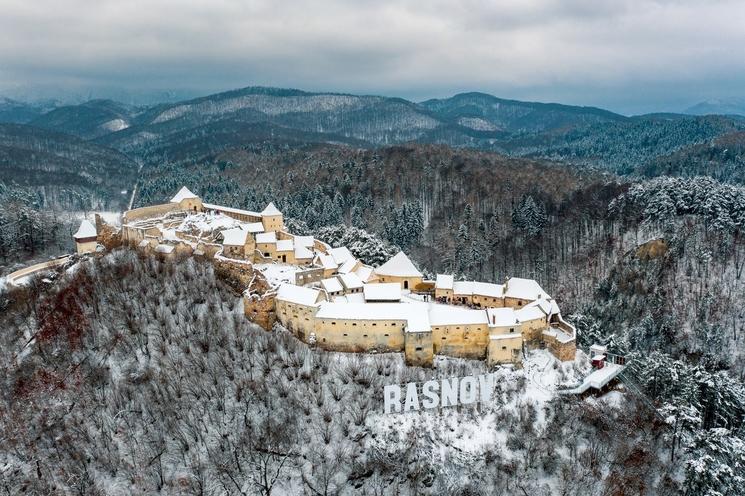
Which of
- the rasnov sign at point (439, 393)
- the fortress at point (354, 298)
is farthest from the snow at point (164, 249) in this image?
the rasnov sign at point (439, 393)

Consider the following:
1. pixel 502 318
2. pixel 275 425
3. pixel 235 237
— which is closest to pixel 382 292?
pixel 502 318

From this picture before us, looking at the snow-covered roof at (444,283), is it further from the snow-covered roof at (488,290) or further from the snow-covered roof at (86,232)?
the snow-covered roof at (86,232)

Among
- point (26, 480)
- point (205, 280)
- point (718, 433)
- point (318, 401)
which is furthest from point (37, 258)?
point (718, 433)

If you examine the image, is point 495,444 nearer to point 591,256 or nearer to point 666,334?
point 666,334

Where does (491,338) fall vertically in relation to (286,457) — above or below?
above

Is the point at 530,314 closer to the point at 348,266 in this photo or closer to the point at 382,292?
the point at 382,292

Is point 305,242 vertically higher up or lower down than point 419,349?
higher up
